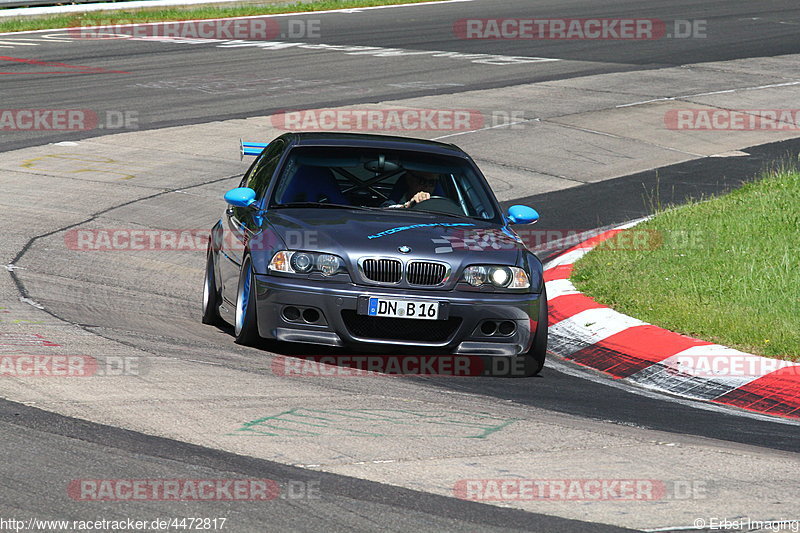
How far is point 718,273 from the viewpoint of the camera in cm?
1016

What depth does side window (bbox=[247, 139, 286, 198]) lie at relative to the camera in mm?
9148

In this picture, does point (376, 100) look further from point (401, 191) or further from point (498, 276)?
point (498, 276)

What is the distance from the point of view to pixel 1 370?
21.5 ft

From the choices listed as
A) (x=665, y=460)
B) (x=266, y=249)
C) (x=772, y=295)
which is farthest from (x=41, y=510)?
(x=772, y=295)

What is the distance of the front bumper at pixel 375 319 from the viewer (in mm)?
7707

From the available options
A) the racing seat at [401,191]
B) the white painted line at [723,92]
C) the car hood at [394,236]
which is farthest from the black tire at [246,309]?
the white painted line at [723,92]

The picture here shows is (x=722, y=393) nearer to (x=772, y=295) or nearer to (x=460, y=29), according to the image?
(x=772, y=295)

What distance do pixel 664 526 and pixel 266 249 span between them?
3.77m

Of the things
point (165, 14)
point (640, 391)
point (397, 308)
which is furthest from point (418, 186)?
point (165, 14)

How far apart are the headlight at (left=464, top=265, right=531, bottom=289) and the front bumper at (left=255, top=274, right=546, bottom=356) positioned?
0.26 feet

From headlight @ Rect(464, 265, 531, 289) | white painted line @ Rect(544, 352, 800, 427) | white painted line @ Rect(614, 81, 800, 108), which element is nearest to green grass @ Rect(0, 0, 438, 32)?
white painted line @ Rect(614, 81, 800, 108)

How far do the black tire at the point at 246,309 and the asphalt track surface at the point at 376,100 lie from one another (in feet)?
1.19

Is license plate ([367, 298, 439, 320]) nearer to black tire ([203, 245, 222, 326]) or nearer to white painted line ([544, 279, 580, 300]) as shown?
black tire ([203, 245, 222, 326])

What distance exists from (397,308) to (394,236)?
1.81ft
